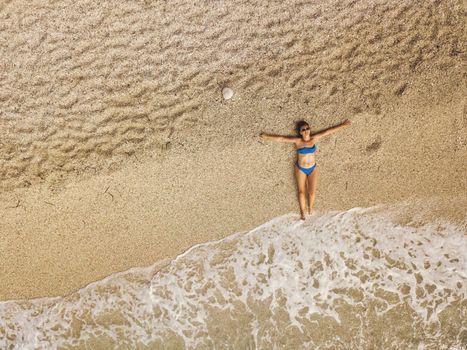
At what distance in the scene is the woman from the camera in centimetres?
360

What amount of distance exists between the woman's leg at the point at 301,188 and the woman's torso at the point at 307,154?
84 millimetres

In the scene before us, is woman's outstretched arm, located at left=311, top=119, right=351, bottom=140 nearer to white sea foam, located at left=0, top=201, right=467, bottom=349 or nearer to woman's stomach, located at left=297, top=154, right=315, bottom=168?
woman's stomach, located at left=297, top=154, right=315, bottom=168

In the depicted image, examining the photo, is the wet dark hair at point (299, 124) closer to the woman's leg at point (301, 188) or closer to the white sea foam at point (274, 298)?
the woman's leg at point (301, 188)

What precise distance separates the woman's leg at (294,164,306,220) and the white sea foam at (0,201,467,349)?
152mm

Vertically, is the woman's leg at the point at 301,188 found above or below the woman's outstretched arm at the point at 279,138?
below

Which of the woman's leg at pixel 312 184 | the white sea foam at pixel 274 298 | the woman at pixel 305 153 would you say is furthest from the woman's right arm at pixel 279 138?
the white sea foam at pixel 274 298

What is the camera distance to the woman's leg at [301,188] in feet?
12.1

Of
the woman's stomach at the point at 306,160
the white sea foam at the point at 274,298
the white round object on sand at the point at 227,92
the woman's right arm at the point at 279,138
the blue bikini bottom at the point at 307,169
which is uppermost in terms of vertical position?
the white round object on sand at the point at 227,92

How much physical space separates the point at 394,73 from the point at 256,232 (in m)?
1.99

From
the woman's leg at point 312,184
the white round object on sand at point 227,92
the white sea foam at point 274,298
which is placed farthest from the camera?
the white sea foam at point 274,298

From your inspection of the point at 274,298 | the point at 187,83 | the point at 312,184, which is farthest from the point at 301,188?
the point at 187,83

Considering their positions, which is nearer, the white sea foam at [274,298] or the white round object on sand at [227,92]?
the white round object on sand at [227,92]

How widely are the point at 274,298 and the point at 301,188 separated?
1.13 m

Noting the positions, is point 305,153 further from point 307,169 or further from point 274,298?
point 274,298
